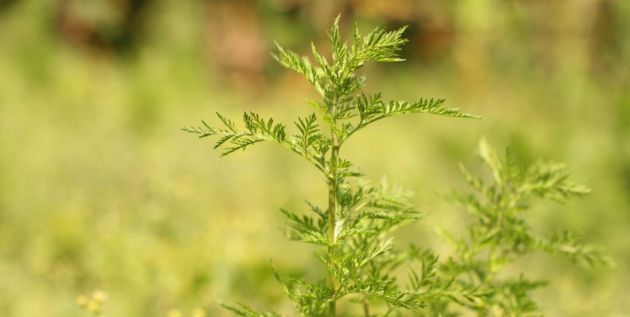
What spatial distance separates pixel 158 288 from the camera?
282 centimetres

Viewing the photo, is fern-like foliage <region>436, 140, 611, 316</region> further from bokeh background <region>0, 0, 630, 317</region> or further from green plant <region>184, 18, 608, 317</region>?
bokeh background <region>0, 0, 630, 317</region>

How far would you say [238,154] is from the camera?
17.6 ft

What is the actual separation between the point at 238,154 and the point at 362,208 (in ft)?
12.5

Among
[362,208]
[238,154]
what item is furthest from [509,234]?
[238,154]

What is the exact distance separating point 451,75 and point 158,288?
6.25 meters

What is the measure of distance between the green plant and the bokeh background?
0.13 meters

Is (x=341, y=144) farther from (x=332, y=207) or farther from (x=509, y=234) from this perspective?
(x=509, y=234)

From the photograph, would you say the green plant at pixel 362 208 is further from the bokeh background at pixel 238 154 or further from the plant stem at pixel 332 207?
the bokeh background at pixel 238 154

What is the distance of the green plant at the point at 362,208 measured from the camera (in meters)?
1.36

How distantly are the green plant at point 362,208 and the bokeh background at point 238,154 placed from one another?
0.42ft

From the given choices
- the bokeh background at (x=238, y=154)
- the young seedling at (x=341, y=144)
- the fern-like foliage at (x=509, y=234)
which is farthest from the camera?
the bokeh background at (x=238, y=154)

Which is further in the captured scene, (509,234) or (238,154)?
(238,154)

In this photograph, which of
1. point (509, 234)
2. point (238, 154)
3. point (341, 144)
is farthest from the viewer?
point (238, 154)

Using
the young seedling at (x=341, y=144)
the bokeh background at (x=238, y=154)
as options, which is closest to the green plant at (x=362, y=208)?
the young seedling at (x=341, y=144)
